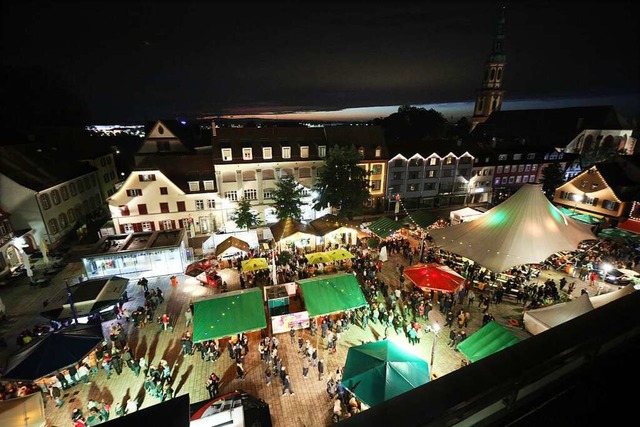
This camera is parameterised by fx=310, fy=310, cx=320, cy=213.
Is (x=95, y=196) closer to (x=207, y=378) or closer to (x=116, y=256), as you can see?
(x=116, y=256)

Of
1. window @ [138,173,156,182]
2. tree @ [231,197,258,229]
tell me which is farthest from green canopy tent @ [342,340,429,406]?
window @ [138,173,156,182]

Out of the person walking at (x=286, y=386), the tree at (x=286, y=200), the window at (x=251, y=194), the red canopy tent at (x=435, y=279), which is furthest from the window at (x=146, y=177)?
the red canopy tent at (x=435, y=279)

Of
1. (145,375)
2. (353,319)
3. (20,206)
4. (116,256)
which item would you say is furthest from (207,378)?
(20,206)

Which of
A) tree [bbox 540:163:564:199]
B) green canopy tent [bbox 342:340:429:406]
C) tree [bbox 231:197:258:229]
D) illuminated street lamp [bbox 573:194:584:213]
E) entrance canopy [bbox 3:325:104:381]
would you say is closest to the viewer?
green canopy tent [bbox 342:340:429:406]

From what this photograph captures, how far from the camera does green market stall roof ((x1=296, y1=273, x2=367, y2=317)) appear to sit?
704 inches

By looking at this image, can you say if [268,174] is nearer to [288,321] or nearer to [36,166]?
[288,321]

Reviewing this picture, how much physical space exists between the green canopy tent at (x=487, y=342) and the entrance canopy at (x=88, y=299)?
19.8m

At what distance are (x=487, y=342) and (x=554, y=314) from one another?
4.97m

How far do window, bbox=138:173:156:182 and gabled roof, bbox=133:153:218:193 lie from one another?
1.58m

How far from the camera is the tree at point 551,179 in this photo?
42.6 m

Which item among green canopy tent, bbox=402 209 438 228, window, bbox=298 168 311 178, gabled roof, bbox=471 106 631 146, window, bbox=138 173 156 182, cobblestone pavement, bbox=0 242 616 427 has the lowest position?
cobblestone pavement, bbox=0 242 616 427

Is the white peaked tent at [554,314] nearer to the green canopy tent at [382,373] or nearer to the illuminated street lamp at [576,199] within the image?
the green canopy tent at [382,373]

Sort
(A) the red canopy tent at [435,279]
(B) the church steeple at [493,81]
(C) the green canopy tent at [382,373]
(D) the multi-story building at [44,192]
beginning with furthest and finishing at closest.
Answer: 1. (B) the church steeple at [493,81]
2. (D) the multi-story building at [44,192]
3. (A) the red canopy tent at [435,279]
4. (C) the green canopy tent at [382,373]

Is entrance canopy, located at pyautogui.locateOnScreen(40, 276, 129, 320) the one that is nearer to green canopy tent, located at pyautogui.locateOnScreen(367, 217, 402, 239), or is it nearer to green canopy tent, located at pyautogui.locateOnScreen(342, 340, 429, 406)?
green canopy tent, located at pyautogui.locateOnScreen(342, 340, 429, 406)
